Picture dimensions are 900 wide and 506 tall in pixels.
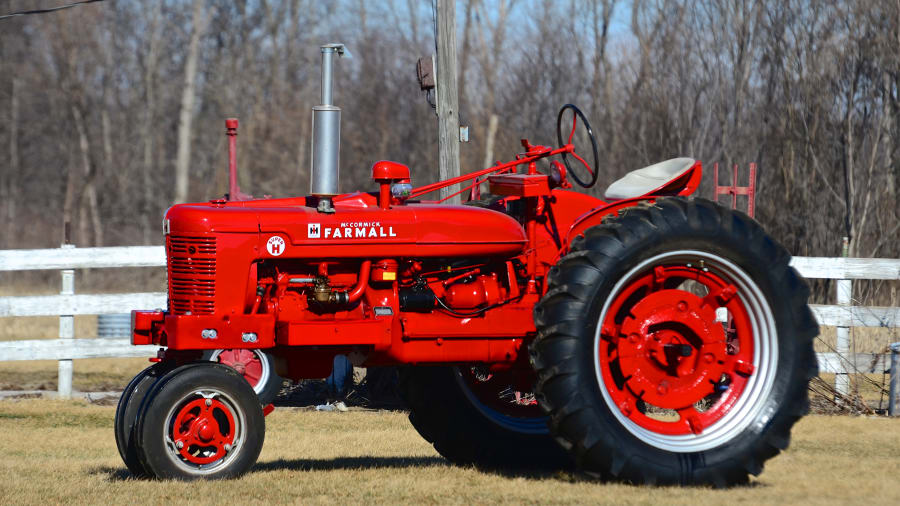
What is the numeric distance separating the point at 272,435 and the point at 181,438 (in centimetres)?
285

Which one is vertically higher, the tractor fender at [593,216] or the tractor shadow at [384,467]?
the tractor fender at [593,216]

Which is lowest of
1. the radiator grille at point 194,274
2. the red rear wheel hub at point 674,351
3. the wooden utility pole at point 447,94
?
the red rear wheel hub at point 674,351

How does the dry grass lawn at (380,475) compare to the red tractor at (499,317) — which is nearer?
the dry grass lawn at (380,475)

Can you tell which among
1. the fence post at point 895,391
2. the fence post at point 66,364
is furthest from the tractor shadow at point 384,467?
the fence post at point 66,364

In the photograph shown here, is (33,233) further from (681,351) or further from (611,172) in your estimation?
(681,351)

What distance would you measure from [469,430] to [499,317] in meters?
0.83

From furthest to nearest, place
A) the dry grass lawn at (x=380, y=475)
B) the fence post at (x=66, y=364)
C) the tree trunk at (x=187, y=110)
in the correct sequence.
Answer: the tree trunk at (x=187, y=110) → the fence post at (x=66, y=364) → the dry grass lawn at (x=380, y=475)

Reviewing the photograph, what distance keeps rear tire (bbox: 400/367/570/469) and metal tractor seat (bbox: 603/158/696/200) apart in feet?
4.40

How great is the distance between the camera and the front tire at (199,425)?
19.9 feet

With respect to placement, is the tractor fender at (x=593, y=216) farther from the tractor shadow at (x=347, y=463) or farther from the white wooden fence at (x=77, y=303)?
the white wooden fence at (x=77, y=303)

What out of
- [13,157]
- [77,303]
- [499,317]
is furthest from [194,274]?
[13,157]

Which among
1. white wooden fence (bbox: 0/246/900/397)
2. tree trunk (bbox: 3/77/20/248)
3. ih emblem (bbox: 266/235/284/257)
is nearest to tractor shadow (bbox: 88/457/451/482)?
ih emblem (bbox: 266/235/284/257)

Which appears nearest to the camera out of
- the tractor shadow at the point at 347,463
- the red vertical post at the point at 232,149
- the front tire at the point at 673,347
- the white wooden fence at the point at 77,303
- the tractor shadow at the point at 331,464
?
the front tire at the point at 673,347

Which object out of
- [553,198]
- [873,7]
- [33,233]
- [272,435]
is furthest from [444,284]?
[33,233]
